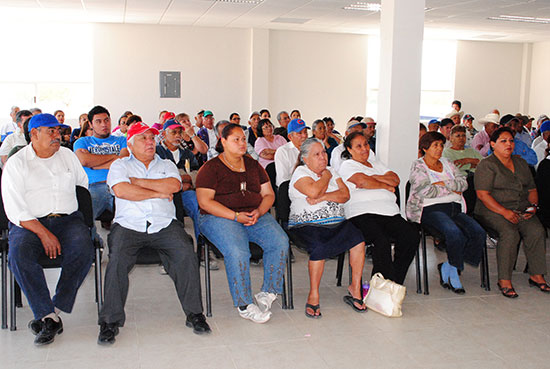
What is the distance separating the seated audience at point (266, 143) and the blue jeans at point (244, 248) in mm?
2769

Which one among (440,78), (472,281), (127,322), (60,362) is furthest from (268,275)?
(440,78)

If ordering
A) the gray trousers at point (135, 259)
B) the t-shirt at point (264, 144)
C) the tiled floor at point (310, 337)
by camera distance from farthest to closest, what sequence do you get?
the t-shirt at point (264, 144) < the gray trousers at point (135, 259) < the tiled floor at point (310, 337)

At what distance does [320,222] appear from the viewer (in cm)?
384

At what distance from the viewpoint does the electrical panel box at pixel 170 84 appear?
11.5 m

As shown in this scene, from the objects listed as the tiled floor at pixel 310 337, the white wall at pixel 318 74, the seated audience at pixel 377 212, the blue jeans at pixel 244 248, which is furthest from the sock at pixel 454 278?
the white wall at pixel 318 74

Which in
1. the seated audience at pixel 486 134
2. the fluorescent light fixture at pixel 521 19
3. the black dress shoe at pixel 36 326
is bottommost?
the black dress shoe at pixel 36 326

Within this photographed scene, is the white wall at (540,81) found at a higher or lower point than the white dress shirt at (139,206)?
higher

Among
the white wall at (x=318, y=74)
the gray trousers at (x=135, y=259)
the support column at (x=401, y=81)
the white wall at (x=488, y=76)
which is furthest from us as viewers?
the white wall at (x=488, y=76)

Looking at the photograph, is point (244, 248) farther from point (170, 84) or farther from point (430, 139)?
point (170, 84)

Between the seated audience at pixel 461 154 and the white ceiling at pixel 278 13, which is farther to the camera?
the white ceiling at pixel 278 13

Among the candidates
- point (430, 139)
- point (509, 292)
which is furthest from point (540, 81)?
point (509, 292)

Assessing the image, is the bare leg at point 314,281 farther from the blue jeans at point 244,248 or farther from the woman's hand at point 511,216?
the woman's hand at point 511,216

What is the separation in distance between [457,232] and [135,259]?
235cm

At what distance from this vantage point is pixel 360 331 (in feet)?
10.9
